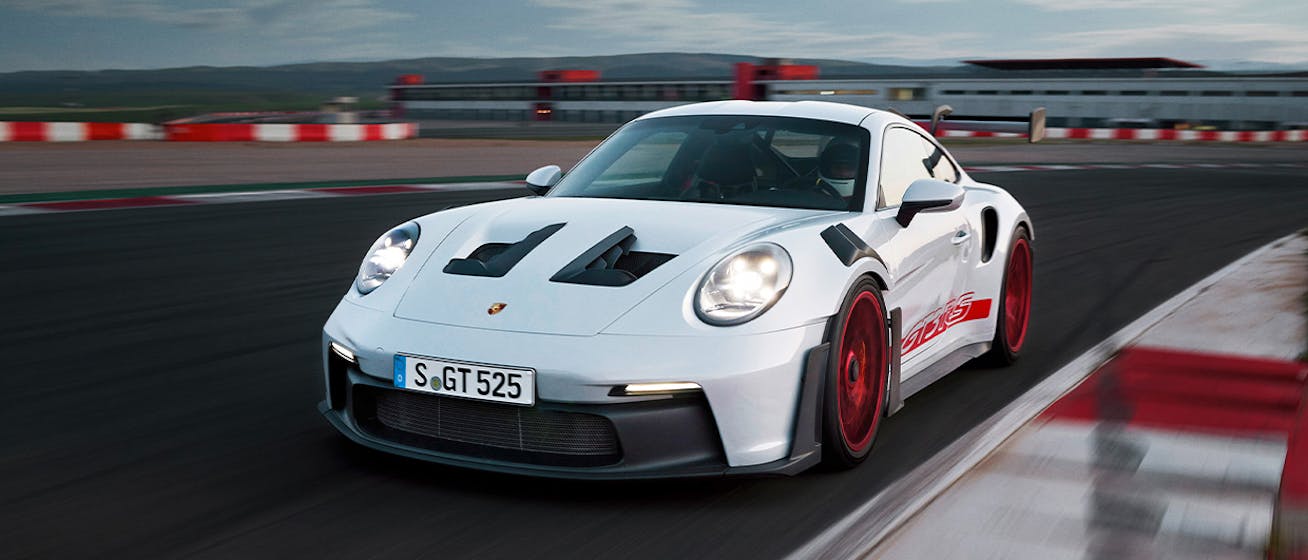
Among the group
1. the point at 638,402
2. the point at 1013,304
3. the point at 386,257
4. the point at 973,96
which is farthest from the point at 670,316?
the point at 973,96

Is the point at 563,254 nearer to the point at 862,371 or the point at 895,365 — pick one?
the point at 862,371

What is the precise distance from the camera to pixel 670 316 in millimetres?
3539

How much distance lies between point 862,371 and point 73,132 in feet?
88.3

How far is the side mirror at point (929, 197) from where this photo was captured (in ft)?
14.1

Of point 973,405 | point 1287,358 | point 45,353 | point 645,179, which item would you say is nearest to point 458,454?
point 645,179

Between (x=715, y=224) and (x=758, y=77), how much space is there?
227ft

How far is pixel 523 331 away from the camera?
3496mm

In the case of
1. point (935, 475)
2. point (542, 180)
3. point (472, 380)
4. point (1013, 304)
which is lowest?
point (935, 475)

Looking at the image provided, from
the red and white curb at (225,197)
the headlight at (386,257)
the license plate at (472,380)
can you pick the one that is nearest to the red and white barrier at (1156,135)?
the red and white curb at (225,197)

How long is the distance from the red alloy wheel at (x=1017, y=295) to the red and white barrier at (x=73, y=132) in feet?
78.4

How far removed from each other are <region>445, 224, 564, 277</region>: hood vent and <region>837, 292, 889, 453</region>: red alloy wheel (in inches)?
38.9

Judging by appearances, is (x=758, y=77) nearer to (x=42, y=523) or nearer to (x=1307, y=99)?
(x=1307, y=99)

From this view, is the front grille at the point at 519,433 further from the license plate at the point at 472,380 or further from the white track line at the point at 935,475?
the white track line at the point at 935,475

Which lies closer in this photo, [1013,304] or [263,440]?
[263,440]
